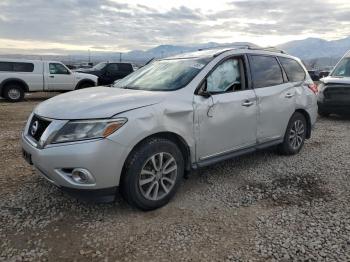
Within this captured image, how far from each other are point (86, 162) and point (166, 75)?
172 cm

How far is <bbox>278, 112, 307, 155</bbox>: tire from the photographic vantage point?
6.04 metres

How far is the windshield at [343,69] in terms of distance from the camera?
10415 millimetres

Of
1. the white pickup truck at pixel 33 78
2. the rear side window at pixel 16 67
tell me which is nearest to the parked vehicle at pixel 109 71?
the white pickup truck at pixel 33 78

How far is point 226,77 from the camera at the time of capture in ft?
16.1

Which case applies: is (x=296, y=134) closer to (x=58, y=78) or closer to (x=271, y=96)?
(x=271, y=96)

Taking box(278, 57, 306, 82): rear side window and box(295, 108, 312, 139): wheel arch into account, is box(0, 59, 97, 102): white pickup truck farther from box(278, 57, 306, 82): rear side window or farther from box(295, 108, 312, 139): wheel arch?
box(295, 108, 312, 139): wheel arch

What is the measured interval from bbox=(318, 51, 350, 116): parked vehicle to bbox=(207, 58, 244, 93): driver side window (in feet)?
18.6

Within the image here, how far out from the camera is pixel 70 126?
365cm

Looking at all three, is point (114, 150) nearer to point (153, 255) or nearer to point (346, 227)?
point (153, 255)

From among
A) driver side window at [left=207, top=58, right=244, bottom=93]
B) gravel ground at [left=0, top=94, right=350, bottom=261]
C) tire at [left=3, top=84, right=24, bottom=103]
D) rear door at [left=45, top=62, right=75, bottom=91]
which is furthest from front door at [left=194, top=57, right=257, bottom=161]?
rear door at [left=45, top=62, right=75, bottom=91]

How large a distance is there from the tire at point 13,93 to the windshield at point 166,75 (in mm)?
11224

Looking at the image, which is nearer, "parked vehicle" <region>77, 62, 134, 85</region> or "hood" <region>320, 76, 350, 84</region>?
"hood" <region>320, 76, 350, 84</region>

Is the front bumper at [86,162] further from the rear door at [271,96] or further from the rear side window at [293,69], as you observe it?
the rear side window at [293,69]

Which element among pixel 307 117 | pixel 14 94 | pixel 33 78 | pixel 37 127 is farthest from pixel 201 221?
pixel 33 78
